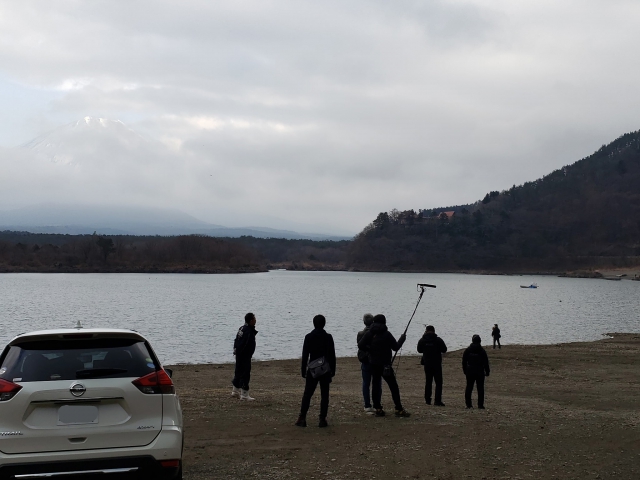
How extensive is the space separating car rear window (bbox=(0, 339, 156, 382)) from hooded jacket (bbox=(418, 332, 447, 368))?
7.54 metres

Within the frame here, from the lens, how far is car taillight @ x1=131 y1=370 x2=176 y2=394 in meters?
6.50

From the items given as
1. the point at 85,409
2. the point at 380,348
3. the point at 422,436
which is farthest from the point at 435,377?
the point at 85,409

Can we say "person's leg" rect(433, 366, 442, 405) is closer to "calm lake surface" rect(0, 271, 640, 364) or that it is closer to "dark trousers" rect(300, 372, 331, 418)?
"dark trousers" rect(300, 372, 331, 418)

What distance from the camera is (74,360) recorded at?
641 centimetres

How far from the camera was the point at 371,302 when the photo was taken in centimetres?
8025

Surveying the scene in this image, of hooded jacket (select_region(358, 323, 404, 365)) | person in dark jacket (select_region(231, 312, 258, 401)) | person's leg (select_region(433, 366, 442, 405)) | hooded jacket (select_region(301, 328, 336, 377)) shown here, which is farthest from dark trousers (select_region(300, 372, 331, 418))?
person's leg (select_region(433, 366, 442, 405))

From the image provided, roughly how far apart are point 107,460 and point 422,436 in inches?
203

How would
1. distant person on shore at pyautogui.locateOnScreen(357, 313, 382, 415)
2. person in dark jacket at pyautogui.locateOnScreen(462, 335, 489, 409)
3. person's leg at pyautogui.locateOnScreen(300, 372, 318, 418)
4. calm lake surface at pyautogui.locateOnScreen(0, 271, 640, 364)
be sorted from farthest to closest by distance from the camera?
calm lake surface at pyautogui.locateOnScreen(0, 271, 640, 364) < person in dark jacket at pyautogui.locateOnScreen(462, 335, 489, 409) < distant person on shore at pyautogui.locateOnScreen(357, 313, 382, 415) < person's leg at pyautogui.locateOnScreen(300, 372, 318, 418)

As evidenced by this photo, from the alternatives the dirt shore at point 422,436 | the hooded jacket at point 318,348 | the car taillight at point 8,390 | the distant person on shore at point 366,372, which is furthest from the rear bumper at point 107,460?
the distant person on shore at point 366,372

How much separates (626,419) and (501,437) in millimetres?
2992

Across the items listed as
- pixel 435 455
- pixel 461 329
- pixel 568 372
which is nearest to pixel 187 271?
pixel 461 329

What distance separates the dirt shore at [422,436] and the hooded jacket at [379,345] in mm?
971

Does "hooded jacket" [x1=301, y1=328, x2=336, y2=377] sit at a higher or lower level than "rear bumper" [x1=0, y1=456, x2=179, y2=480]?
higher

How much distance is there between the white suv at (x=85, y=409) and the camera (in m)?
6.14
